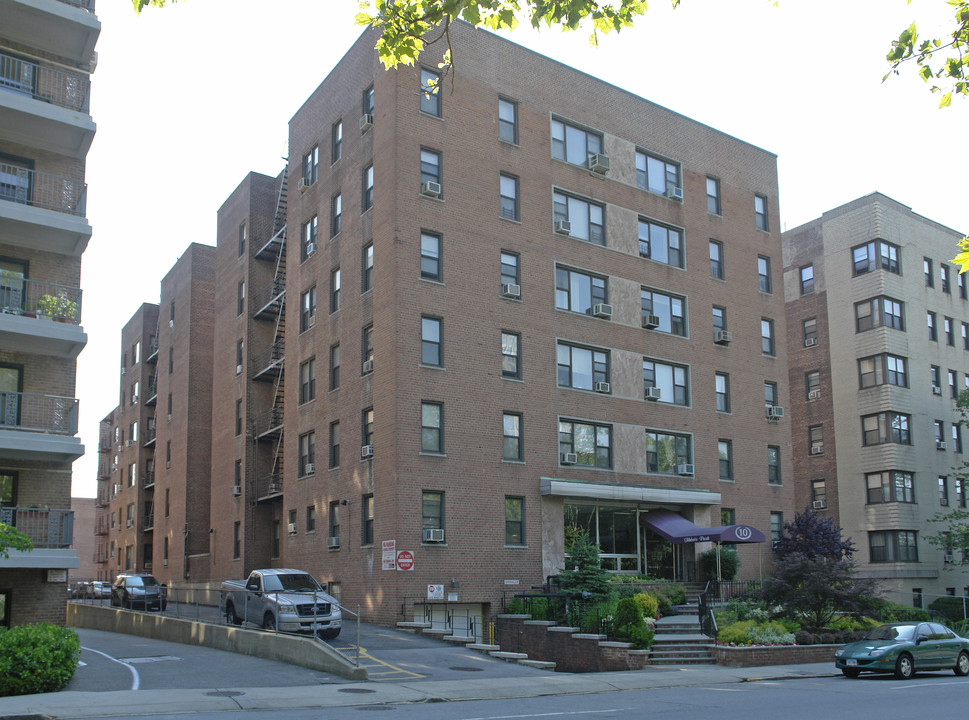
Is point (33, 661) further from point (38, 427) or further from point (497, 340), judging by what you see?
point (497, 340)

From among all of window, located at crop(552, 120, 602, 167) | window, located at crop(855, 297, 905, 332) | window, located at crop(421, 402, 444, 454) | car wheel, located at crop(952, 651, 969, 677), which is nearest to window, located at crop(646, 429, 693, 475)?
window, located at crop(421, 402, 444, 454)

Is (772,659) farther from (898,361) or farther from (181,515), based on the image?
(181,515)

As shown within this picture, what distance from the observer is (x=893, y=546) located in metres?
48.6

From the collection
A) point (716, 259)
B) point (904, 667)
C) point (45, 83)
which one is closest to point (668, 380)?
point (716, 259)

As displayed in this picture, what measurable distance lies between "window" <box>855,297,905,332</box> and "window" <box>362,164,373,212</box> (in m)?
30.2

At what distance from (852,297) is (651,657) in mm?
33070

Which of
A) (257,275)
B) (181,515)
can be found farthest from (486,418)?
(181,515)

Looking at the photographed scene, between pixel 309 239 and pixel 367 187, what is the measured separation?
5.83 m

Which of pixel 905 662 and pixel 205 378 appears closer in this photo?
pixel 905 662

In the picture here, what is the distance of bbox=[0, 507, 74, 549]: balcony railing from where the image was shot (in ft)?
78.5

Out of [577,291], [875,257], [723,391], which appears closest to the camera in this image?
[577,291]

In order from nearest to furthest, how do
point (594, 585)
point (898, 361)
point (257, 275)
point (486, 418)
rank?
1. point (594, 585)
2. point (486, 418)
3. point (257, 275)
4. point (898, 361)

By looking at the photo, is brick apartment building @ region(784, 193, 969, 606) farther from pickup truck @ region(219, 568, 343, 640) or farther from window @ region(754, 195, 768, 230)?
pickup truck @ region(219, 568, 343, 640)

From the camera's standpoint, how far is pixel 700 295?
40281 mm
